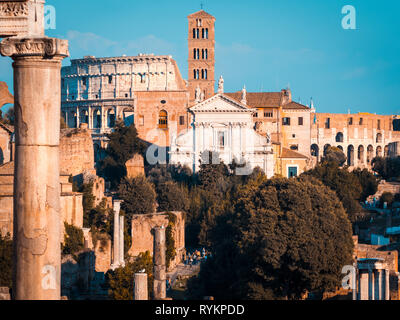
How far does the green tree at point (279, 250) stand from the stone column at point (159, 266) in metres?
1.37

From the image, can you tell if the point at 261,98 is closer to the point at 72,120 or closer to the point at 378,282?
the point at 72,120

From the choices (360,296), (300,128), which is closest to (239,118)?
(300,128)

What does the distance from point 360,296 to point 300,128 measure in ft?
145

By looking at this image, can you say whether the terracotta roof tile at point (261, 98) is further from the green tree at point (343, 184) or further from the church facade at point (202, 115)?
the green tree at point (343, 184)

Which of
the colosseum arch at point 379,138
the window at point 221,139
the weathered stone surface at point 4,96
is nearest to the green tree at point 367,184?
the window at point 221,139

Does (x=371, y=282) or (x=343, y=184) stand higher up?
(x=343, y=184)

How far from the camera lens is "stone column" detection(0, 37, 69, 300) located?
5.68 metres

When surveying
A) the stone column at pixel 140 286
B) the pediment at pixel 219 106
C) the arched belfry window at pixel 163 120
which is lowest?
the stone column at pixel 140 286

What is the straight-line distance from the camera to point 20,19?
578 centimetres

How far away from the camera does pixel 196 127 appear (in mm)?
47906

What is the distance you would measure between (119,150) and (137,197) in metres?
13.5

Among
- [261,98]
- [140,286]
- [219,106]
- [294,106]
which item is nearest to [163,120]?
[219,106]

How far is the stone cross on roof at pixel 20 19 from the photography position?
5723 mm
